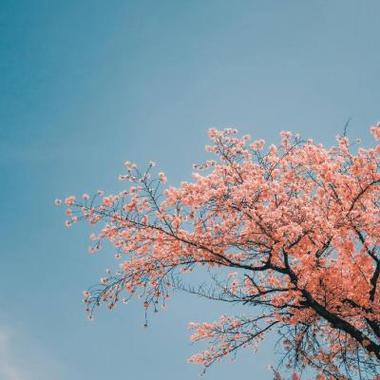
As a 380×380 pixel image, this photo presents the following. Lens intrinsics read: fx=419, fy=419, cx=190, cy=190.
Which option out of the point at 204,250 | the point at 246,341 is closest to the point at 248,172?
the point at 204,250

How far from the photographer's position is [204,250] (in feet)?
23.1

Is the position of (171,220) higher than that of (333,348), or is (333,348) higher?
(171,220)

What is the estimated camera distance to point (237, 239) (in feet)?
24.0

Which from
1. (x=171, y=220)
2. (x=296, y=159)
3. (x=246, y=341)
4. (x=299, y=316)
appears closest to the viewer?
(x=171, y=220)

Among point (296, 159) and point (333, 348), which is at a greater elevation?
point (296, 159)

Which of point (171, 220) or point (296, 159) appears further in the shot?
point (296, 159)

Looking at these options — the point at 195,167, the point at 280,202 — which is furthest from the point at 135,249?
the point at 280,202

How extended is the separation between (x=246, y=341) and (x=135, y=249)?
11.1ft

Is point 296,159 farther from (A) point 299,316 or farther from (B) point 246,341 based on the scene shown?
(B) point 246,341

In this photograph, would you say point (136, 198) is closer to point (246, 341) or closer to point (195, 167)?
point (195, 167)

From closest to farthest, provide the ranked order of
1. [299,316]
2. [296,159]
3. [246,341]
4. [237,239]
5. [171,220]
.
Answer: [171,220] < [237,239] < [299,316] < [246,341] < [296,159]

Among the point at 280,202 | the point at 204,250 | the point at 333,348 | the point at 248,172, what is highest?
the point at 248,172

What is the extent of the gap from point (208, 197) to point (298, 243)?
1834mm

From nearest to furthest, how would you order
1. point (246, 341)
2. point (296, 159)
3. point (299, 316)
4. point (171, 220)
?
1. point (171, 220)
2. point (299, 316)
3. point (246, 341)
4. point (296, 159)
